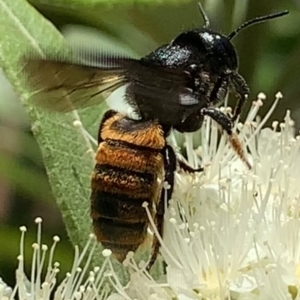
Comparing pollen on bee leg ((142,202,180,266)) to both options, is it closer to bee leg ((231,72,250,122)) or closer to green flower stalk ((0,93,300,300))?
green flower stalk ((0,93,300,300))

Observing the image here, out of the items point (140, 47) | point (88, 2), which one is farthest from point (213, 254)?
point (140, 47)

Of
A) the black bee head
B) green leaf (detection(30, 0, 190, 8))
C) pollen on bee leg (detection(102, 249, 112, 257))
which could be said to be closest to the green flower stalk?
pollen on bee leg (detection(102, 249, 112, 257))

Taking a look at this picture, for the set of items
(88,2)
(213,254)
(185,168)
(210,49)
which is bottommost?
(213,254)

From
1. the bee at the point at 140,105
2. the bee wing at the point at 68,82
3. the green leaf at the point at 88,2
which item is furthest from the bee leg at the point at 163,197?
the green leaf at the point at 88,2

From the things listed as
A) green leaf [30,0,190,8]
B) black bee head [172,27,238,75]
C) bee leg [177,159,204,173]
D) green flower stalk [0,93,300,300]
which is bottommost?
green flower stalk [0,93,300,300]

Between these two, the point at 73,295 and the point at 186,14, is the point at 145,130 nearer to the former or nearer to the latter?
the point at 73,295

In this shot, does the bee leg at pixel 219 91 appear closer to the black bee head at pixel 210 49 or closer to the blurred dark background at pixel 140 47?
the black bee head at pixel 210 49

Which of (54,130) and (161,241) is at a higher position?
(54,130)

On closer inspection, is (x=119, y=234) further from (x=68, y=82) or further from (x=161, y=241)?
(x=68, y=82)
